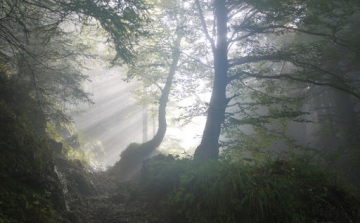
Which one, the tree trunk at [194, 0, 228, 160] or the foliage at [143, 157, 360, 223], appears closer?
the foliage at [143, 157, 360, 223]

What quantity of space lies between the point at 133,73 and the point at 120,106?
101ft

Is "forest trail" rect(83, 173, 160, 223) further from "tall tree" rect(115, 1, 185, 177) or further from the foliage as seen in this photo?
"tall tree" rect(115, 1, 185, 177)

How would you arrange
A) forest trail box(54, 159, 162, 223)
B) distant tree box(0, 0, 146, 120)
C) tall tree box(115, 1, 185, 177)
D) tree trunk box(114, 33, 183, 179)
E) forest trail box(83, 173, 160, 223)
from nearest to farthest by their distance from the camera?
distant tree box(0, 0, 146, 120) → forest trail box(54, 159, 162, 223) → forest trail box(83, 173, 160, 223) → tall tree box(115, 1, 185, 177) → tree trunk box(114, 33, 183, 179)

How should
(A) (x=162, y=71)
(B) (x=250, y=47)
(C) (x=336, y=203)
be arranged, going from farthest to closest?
(A) (x=162, y=71), (B) (x=250, y=47), (C) (x=336, y=203)

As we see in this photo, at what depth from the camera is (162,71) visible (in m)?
14.0

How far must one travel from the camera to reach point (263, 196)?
14.4 ft

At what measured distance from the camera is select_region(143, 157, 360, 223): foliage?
4.21 meters

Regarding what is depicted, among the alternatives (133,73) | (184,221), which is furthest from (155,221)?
(133,73)

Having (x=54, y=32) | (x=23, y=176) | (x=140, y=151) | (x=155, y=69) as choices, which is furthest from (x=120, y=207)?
(x=155, y=69)

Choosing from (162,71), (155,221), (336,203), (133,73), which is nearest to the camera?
(336,203)

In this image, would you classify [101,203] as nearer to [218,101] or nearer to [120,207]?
[120,207]

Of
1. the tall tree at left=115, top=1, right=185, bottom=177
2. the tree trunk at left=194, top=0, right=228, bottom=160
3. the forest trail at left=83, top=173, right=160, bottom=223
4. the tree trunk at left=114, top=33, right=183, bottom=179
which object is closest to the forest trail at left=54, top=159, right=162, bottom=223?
the forest trail at left=83, top=173, right=160, bottom=223

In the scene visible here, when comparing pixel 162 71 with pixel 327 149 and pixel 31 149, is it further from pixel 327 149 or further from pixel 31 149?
pixel 327 149

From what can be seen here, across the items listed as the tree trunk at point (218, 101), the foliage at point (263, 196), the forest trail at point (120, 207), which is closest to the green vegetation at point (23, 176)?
the forest trail at point (120, 207)
